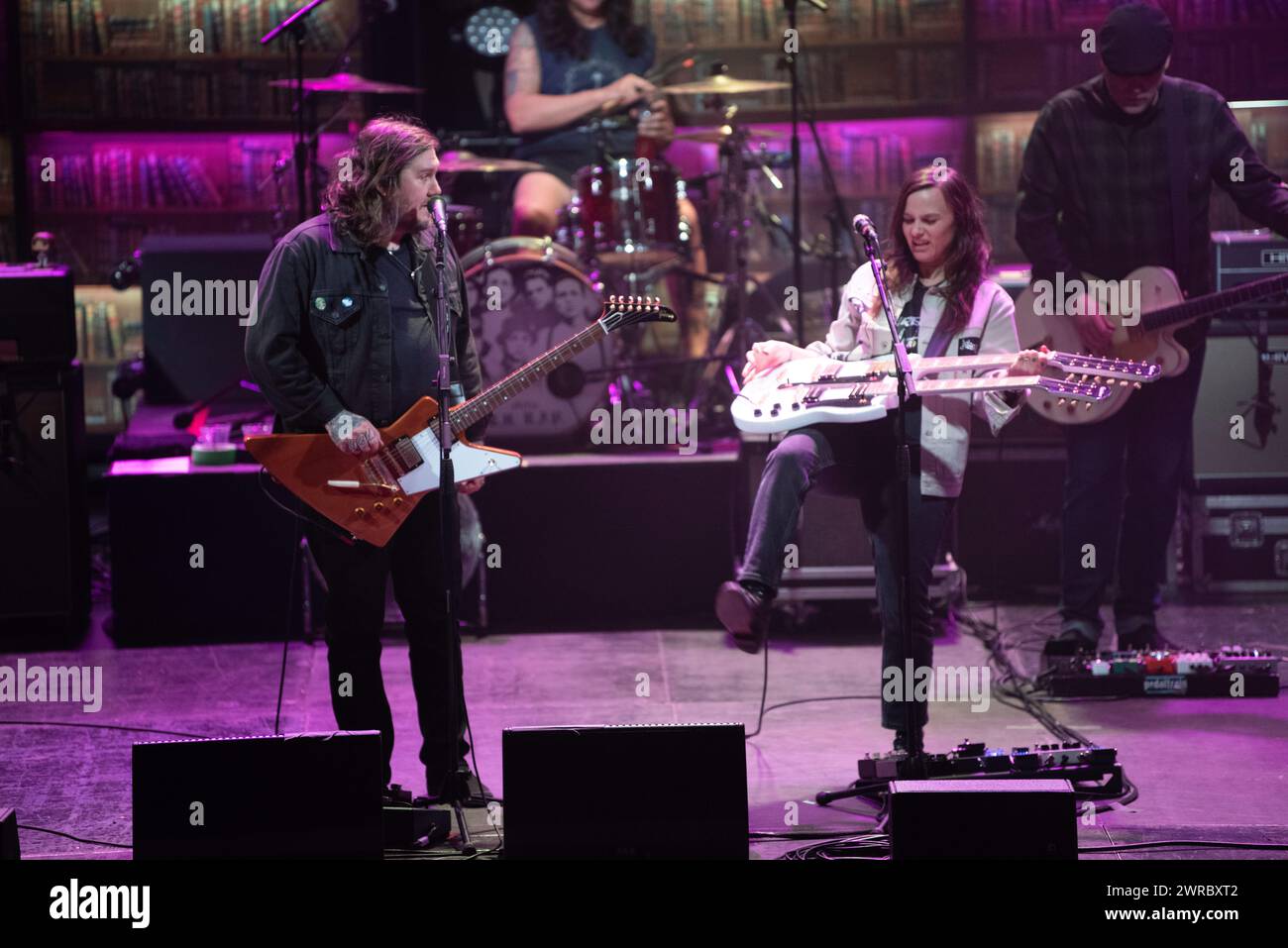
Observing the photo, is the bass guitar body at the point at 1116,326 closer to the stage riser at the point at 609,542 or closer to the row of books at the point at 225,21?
the stage riser at the point at 609,542

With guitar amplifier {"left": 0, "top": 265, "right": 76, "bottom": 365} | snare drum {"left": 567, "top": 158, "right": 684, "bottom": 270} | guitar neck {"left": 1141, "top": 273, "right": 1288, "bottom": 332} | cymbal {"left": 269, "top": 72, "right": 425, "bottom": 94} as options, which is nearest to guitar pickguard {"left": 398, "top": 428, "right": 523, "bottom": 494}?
guitar neck {"left": 1141, "top": 273, "right": 1288, "bottom": 332}

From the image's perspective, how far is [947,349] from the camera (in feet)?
14.7

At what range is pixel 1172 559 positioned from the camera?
7004 millimetres

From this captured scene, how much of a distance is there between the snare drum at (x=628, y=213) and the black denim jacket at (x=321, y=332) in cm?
315

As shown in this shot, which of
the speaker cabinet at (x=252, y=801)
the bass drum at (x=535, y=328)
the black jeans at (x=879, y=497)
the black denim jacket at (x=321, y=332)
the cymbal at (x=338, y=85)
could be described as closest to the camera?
the speaker cabinet at (x=252, y=801)

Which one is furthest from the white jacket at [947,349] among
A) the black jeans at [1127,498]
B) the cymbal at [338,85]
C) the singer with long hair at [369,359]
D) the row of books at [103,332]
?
the row of books at [103,332]

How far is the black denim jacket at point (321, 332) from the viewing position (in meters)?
4.15

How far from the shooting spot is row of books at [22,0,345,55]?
9391 mm

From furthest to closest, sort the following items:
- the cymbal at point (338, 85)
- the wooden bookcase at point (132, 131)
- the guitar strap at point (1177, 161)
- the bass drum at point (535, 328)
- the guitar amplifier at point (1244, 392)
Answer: the wooden bookcase at point (132, 131) → the cymbal at point (338, 85) → the bass drum at point (535, 328) → the guitar amplifier at point (1244, 392) → the guitar strap at point (1177, 161)

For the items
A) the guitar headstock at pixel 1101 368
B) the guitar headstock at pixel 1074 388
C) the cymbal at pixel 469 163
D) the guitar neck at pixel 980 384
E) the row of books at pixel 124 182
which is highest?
the row of books at pixel 124 182

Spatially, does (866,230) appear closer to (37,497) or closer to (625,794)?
(625,794)

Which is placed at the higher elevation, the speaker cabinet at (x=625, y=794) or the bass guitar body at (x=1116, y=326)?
the bass guitar body at (x=1116, y=326)
